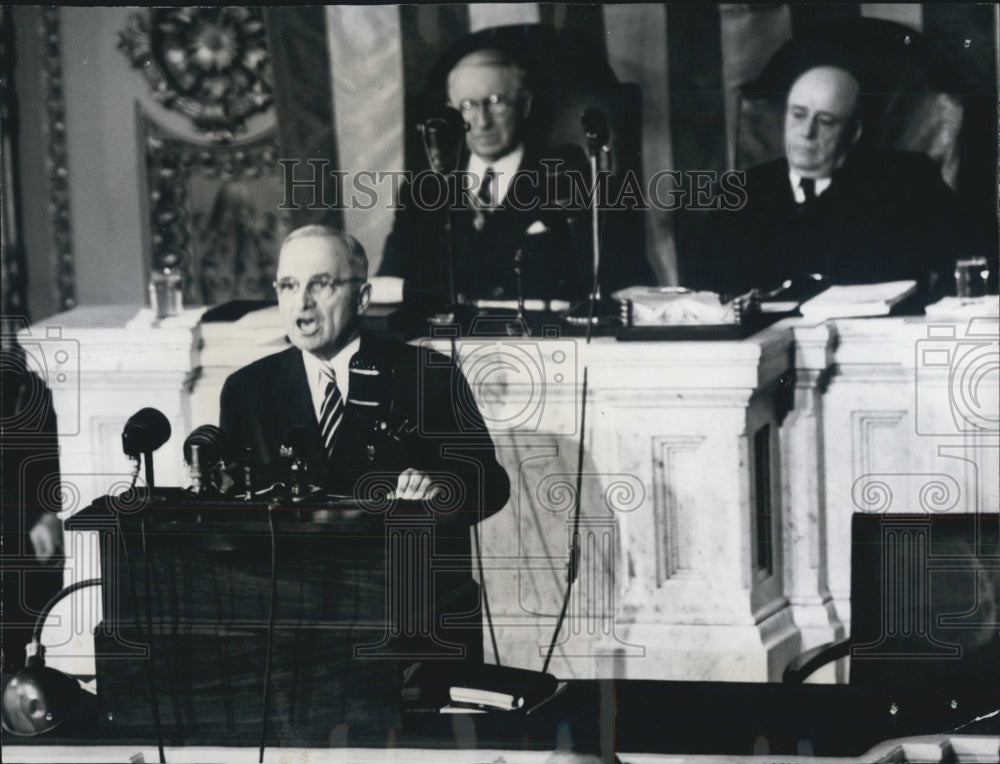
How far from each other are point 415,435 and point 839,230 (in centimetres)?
125

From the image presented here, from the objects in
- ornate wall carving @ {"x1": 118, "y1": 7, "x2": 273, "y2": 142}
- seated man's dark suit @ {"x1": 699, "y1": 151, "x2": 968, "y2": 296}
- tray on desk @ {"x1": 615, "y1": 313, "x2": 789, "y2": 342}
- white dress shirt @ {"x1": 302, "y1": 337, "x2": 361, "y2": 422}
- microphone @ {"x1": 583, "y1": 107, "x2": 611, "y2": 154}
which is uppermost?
ornate wall carving @ {"x1": 118, "y1": 7, "x2": 273, "y2": 142}

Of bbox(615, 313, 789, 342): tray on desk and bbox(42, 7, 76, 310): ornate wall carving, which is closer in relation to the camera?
bbox(615, 313, 789, 342): tray on desk

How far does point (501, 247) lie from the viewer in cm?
345

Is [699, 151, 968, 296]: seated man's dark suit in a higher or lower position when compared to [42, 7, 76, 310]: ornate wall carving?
lower

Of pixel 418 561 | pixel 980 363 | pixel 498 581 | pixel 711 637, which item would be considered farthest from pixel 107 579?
pixel 980 363

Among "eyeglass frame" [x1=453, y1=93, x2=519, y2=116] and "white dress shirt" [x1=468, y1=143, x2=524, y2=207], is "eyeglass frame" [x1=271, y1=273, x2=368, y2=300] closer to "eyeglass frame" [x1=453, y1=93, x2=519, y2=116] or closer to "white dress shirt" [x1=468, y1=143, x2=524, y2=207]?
"white dress shirt" [x1=468, y1=143, x2=524, y2=207]

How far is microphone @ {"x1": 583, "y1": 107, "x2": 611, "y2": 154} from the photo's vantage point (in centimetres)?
340

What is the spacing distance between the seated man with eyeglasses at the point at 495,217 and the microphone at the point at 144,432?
74 cm

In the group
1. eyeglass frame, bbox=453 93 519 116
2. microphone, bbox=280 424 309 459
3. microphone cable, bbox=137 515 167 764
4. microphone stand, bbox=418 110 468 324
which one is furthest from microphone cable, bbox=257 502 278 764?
eyeglass frame, bbox=453 93 519 116

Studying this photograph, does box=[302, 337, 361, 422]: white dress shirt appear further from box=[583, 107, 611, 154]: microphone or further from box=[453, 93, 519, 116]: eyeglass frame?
box=[583, 107, 611, 154]: microphone

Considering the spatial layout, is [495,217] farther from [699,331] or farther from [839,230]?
[839,230]

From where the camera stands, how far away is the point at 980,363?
337cm

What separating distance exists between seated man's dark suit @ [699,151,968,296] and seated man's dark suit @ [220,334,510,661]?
30.6 inches

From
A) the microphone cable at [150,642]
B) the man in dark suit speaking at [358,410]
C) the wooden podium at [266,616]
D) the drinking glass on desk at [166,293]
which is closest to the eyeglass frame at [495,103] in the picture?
the man in dark suit speaking at [358,410]
